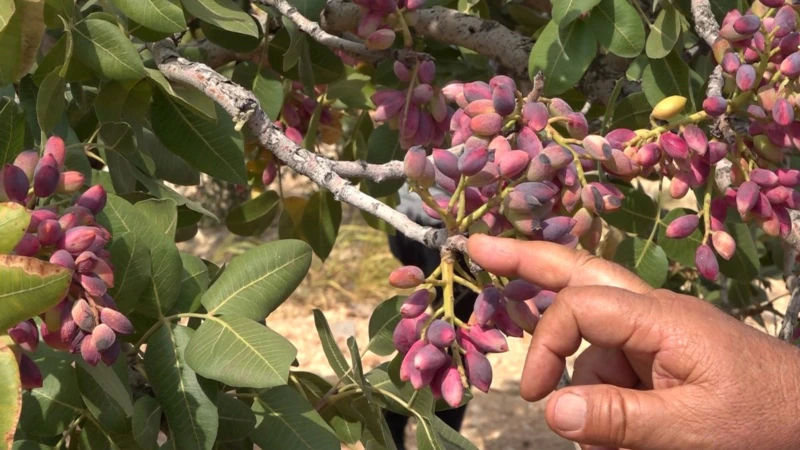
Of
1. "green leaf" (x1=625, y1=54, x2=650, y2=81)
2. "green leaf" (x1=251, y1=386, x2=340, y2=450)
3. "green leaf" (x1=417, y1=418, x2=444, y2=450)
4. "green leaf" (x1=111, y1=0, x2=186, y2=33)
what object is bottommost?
"green leaf" (x1=417, y1=418, x2=444, y2=450)

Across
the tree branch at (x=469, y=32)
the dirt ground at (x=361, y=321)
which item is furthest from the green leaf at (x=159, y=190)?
the dirt ground at (x=361, y=321)

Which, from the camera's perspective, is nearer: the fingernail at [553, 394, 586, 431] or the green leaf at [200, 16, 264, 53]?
the fingernail at [553, 394, 586, 431]

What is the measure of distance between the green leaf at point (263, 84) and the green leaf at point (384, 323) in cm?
33

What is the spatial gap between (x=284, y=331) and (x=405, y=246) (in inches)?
60.2

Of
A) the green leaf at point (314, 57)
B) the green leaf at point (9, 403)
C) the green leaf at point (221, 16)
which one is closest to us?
the green leaf at point (9, 403)

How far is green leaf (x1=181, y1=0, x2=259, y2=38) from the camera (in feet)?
3.36

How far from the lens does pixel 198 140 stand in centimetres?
110

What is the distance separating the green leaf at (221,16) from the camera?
1.02 metres

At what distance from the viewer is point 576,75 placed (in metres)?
1.13

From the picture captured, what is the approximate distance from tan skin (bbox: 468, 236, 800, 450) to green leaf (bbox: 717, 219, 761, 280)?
472 mm

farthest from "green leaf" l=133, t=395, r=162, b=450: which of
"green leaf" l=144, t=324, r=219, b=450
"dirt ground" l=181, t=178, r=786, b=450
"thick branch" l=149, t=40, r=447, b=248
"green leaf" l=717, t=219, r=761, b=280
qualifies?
"dirt ground" l=181, t=178, r=786, b=450

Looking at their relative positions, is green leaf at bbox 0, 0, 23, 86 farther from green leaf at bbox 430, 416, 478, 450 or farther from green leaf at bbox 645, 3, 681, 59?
green leaf at bbox 645, 3, 681, 59

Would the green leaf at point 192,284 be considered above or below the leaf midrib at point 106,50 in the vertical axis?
below

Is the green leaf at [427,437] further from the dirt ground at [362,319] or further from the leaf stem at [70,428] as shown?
the dirt ground at [362,319]
